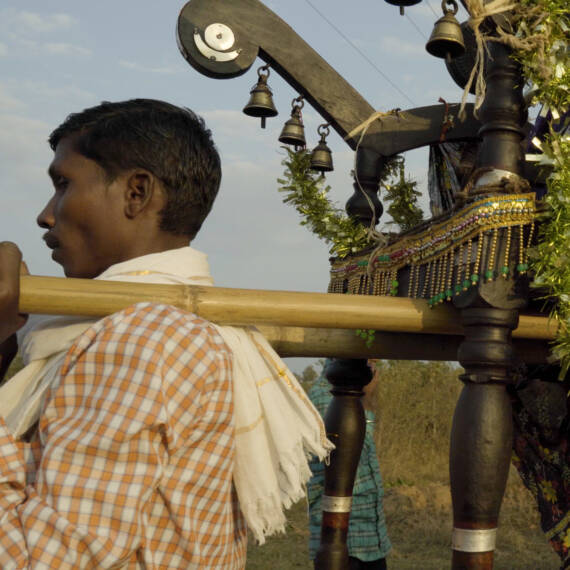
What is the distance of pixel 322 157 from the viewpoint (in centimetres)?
363

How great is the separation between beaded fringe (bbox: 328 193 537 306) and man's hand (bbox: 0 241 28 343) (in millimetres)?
1212

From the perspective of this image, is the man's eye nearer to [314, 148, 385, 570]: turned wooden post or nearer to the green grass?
[314, 148, 385, 570]: turned wooden post

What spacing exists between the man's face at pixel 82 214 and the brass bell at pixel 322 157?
2156 millimetres

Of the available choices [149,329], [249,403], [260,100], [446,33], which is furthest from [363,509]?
[149,329]

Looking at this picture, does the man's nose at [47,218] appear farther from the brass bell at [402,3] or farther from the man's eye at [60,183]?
the brass bell at [402,3]

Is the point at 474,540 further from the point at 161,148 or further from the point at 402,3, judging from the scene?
the point at 402,3

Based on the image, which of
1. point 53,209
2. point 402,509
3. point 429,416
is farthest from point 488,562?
point 429,416

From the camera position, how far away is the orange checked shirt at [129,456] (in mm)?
1101

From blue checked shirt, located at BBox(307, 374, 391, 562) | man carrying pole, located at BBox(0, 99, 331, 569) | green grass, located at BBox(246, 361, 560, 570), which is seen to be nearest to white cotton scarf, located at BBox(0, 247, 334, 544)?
man carrying pole, located at BBox(0, 99, 331, 569)

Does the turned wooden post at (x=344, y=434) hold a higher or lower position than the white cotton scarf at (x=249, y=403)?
lower

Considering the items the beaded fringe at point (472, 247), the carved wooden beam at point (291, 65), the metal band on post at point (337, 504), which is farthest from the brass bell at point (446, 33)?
the metal band on post at point (337, 504)

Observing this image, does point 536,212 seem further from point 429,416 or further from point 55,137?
point 429,416

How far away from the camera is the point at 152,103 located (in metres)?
1.54

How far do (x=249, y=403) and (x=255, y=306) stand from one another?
0.34 meters
